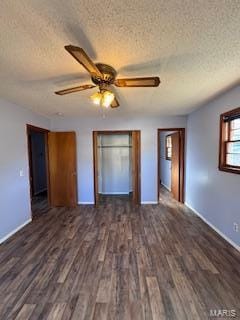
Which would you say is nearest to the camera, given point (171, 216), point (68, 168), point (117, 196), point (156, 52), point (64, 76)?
point (156, 52)

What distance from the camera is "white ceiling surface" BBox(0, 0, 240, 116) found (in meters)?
1.20

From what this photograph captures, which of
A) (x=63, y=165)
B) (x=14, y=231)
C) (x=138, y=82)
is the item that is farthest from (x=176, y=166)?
(x=14, y=231)

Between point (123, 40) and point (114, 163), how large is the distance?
482 centimetres

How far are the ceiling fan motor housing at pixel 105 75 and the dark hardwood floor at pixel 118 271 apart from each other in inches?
86.2

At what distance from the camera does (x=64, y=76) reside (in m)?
2.22

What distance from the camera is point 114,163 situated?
6219 mm

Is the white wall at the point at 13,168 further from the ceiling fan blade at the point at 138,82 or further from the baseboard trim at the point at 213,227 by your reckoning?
the baseboard trim at the point at 213,227

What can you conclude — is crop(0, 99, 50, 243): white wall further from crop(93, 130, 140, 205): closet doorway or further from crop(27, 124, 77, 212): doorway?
crop(93, 130, 140, 205): closet doorway

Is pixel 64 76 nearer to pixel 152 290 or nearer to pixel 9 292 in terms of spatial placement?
pixel 9 292

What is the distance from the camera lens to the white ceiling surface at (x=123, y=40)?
1202 millimetres

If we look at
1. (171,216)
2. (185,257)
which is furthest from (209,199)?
(185,257)

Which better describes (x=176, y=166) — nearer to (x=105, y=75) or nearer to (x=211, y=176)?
(x=211, y=176)

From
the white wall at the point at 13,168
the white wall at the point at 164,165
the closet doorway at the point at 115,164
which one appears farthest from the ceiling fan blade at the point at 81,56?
the white wall at the point at 164,165

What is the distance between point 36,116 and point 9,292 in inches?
132
